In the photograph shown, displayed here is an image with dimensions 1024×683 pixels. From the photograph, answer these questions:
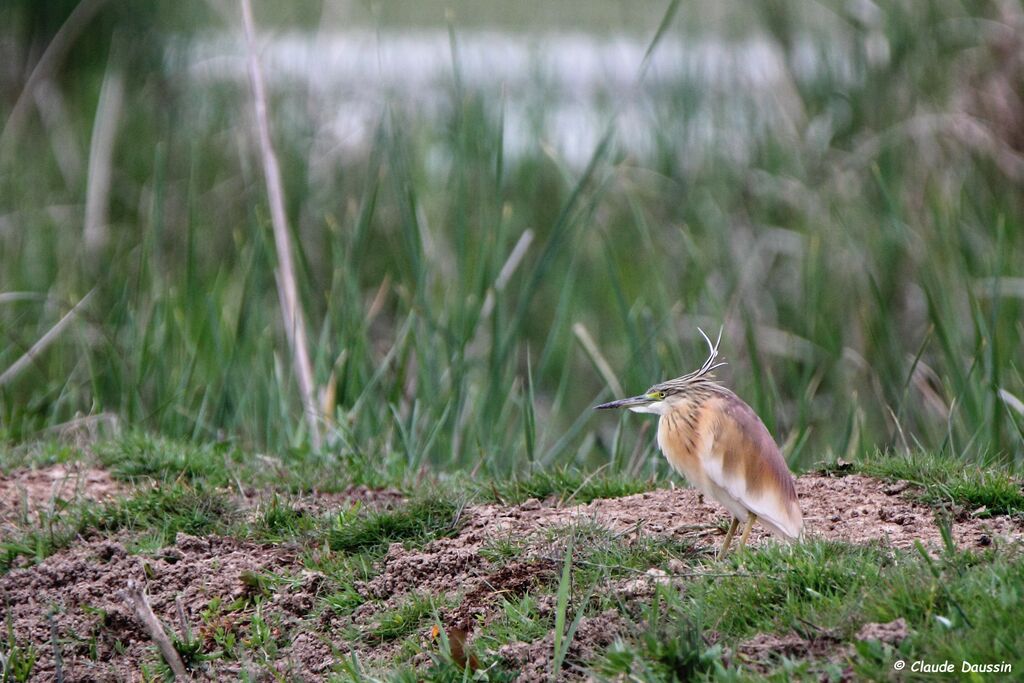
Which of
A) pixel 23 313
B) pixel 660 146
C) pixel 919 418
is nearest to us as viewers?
pixel 919 418

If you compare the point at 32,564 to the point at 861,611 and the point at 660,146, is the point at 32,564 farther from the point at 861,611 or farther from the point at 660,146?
the point at 660,146

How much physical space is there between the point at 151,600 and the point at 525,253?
11.8 ft

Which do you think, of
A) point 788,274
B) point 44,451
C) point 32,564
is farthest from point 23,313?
point 788,274

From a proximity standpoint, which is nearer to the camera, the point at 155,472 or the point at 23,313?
the point at 155,472

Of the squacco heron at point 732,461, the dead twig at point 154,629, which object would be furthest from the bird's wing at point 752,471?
the dead twig at point 154,629

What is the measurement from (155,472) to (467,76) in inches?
164

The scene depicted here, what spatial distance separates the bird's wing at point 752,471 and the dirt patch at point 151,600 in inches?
45.6

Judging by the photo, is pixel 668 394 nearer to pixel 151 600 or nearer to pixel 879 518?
pixel 879 518

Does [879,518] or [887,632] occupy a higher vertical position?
[887,632]

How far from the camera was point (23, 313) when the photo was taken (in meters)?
5.79

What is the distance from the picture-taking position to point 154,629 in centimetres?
312

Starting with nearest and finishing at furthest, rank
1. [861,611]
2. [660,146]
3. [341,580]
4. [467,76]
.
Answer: [861,611]
[341,580]
[660,146]
[467,76]

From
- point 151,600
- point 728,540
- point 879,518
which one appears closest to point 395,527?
point 151,600

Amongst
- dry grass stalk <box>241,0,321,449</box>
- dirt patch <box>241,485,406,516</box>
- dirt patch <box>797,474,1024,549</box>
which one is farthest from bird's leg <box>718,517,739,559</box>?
dry grass stalk <box>241,0,321,449</box>
